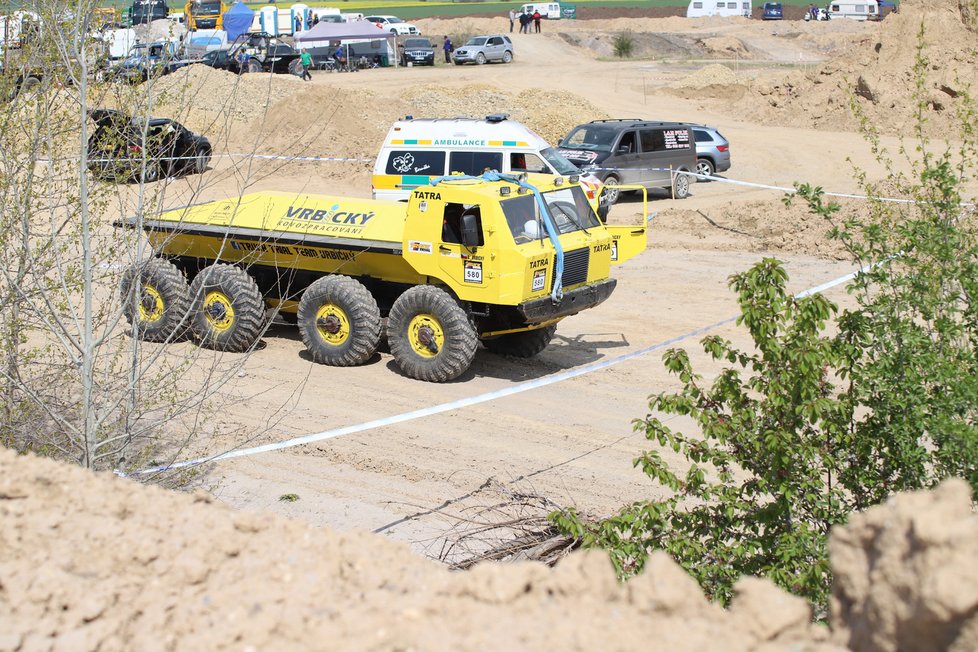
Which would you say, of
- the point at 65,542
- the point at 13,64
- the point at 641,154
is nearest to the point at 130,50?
the point at 13,64

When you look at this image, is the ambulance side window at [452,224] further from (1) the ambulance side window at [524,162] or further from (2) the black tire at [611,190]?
(2) the black tire at [611,190]

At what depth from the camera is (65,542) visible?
188 inches

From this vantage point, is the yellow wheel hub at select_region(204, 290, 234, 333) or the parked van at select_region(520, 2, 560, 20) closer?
the yellow wheel hub at select_region(204, 290, 234, 333)

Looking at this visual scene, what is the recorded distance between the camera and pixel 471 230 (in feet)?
38.4

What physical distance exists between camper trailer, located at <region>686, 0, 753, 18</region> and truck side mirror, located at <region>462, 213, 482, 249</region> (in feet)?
217

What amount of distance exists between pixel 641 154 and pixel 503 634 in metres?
20.5

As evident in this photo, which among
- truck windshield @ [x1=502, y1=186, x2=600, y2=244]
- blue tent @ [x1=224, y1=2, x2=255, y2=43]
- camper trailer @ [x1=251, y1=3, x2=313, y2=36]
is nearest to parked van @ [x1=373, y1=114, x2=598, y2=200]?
truck windshield @ [x1=502, y1=186, x2=600, y2=244]

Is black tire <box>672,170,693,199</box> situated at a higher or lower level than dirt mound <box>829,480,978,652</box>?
lower

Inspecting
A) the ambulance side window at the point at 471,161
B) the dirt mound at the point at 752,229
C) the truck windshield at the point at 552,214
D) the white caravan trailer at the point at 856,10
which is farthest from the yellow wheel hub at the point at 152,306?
the white caravan trailer at the point at 856,10

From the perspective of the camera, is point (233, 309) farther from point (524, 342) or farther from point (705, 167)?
point (705, 167)

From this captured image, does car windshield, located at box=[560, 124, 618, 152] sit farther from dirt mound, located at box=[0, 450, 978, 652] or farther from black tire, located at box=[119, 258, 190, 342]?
dirt mound, located at box=[0, 450, 978, 652]

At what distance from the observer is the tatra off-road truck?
11.8 m

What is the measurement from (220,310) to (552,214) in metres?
4.37

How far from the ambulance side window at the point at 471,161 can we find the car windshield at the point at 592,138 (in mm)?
5128
